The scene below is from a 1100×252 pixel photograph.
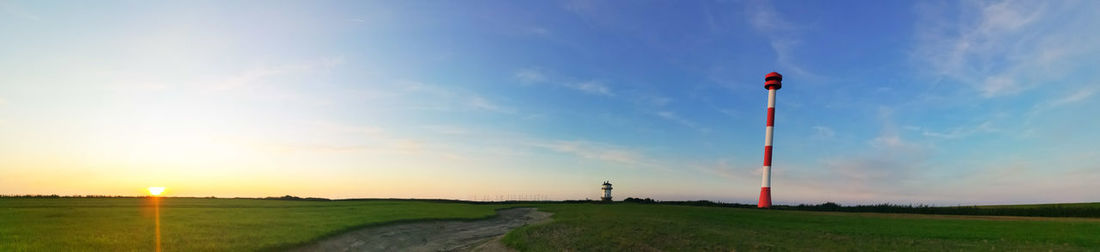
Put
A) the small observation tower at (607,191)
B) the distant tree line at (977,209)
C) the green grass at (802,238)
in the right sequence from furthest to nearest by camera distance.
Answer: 1. the small observation tower at (607,191)
2. the distant tree line at (977,209)
3. the green grass at (802,238)

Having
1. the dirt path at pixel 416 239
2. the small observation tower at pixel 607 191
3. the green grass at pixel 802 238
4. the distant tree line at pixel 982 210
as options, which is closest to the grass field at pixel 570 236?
the green grass at pixel 802 238

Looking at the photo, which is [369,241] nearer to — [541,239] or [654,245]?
[541,239]

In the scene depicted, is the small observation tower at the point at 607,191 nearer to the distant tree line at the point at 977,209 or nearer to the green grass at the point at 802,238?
the distant tree line at the point at 977,209

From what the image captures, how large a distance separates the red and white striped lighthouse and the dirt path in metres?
52.7

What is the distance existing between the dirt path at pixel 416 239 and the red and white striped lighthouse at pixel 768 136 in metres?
52.7

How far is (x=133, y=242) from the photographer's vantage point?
751 inches

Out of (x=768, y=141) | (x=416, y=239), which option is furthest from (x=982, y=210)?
(x=416, y=239)

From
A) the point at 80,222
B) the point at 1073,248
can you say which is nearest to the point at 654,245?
the point at 1073,248

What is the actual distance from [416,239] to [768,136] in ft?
209

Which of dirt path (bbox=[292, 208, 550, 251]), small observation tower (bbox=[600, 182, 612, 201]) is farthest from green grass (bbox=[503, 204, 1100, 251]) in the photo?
small observation tower (bbox=[600, 182, 612, 201])

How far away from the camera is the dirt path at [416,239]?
25.6 metres

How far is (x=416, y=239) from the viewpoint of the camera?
30266 millimetres

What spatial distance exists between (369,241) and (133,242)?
35.1ft

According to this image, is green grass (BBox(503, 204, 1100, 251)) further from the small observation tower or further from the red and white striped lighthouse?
the small observation tower
